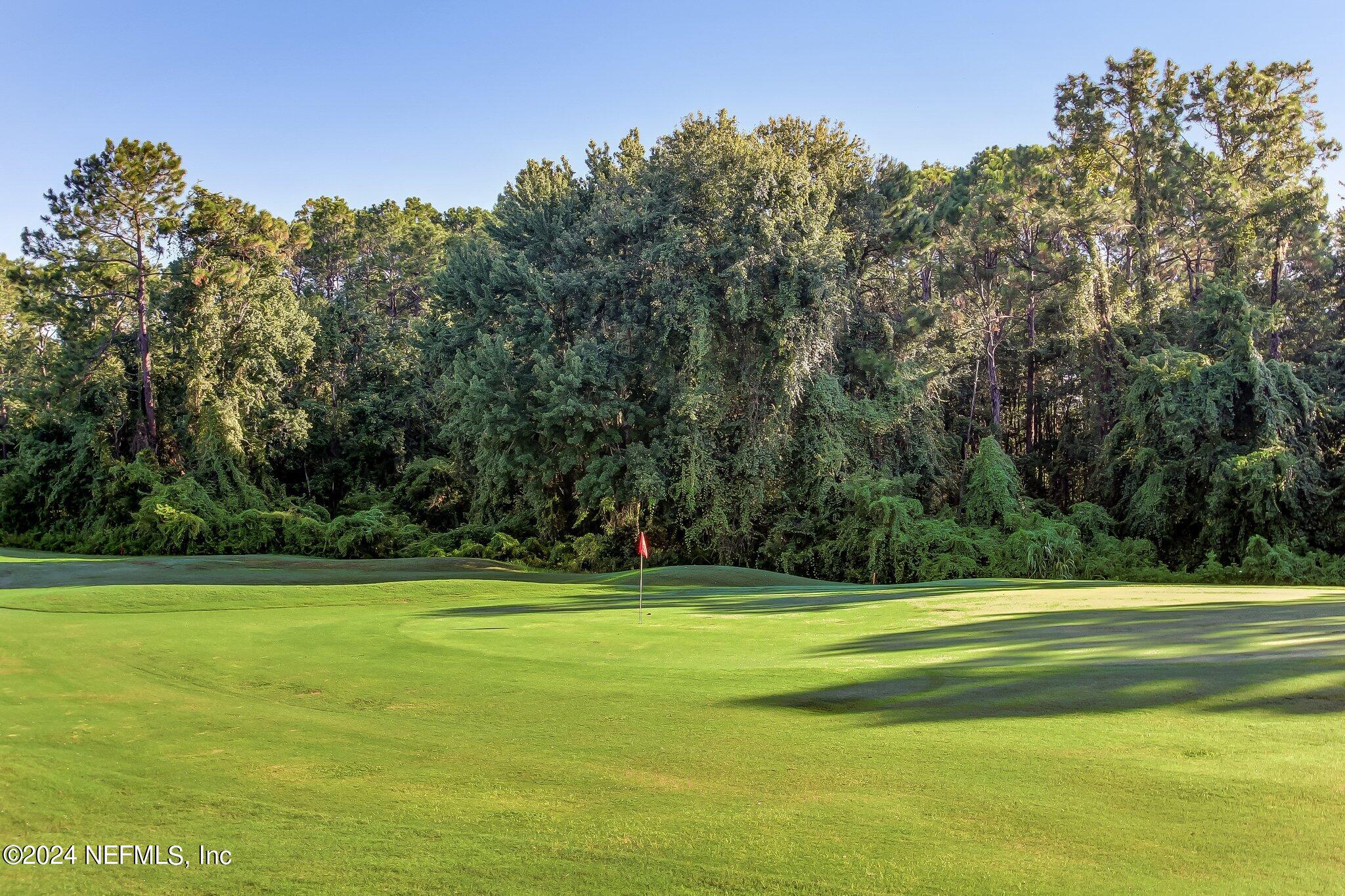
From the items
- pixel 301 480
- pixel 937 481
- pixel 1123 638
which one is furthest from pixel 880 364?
pixel 301 480

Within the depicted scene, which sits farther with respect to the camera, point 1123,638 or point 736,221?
point 736,221

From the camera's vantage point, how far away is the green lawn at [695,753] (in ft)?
11.6

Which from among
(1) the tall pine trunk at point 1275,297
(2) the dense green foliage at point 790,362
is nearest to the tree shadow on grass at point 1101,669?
(2) the dense green foliage at point 790,362

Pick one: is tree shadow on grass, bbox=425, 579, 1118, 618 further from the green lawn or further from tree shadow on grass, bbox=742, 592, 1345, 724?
tree shadow on grass, bbox=742, 592, 1345, 724

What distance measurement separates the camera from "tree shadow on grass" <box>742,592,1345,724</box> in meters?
5.77

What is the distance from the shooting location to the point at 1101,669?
6684mm

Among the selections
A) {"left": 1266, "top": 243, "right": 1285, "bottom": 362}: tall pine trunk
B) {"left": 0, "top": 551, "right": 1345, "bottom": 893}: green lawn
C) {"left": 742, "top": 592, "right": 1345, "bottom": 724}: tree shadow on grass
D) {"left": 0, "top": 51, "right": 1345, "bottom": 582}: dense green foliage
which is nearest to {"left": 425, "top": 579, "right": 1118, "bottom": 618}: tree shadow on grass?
{"left": 0, "top": 551, "right": 1345, "bottom": 893}: green lawn

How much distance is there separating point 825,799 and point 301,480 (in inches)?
1386

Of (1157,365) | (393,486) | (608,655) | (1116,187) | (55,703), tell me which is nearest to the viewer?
(55,703)

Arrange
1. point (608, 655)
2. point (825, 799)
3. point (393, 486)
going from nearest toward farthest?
point (825, 799)
point (608, 655)
point (393, 486)

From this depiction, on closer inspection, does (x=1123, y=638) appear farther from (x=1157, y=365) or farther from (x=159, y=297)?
(x=159, y=297)

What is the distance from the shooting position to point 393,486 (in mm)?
35062

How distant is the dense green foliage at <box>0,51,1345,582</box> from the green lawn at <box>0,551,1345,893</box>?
14.2 metres

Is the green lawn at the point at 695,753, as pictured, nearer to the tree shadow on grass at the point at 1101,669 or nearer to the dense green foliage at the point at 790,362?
the tree shadow on grass at the point at 1101,669
